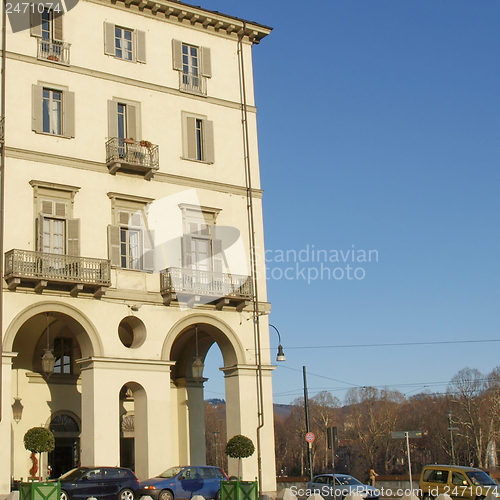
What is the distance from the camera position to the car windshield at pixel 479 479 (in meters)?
29.4

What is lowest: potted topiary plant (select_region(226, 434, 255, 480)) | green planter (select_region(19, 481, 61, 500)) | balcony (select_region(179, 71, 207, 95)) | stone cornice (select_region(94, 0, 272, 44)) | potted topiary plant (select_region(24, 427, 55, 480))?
green planter (select_region(19, 481, 61, 500))

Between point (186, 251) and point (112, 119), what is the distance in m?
6.18

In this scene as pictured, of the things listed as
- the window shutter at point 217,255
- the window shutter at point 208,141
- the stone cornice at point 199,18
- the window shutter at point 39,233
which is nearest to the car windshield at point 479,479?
the window shutter at point 217,255

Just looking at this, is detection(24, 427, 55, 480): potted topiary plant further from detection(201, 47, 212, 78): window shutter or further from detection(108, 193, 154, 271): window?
detection(201, 47, 212, 78): window shutter

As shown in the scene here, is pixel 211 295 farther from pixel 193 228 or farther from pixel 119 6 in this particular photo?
pixel 119 6

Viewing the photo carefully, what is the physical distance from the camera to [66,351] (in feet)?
117

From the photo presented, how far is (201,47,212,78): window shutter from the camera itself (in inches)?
1443

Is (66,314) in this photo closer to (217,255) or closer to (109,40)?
(217,255)

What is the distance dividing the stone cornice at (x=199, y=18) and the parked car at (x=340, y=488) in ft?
66.9

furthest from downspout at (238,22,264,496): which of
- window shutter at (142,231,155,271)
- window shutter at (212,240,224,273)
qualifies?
window shutter at (142,231,155,271)

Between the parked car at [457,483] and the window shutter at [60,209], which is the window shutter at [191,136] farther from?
the parked car at [457,483]

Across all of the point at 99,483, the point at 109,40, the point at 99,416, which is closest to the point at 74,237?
the point at 99,416

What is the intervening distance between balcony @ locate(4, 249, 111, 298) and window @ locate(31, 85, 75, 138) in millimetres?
5255

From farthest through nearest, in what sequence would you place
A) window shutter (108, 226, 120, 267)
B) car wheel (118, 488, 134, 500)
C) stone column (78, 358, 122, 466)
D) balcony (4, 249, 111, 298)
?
window shutter (108, 226, 120, 267)
stone column (78, 358, 122, 466)
balcony (4, 249, 111, 298)
car wheel (118, 488, 134, 500)
